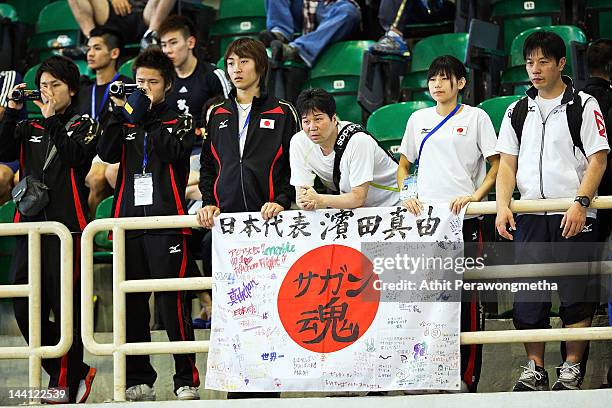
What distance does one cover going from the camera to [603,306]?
18.4 ft

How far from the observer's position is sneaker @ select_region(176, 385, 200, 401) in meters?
5.25

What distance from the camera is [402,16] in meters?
7.83

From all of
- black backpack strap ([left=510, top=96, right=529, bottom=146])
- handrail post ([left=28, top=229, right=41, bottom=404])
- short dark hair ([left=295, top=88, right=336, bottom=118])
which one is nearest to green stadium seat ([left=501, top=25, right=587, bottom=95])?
black backpack strap ([left=510, top=96, right=529, bottom=146])

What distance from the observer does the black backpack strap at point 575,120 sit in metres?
5.02

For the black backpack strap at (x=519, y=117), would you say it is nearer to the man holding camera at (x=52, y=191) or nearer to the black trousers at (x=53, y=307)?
the man holding camera at (x=52, y=191)

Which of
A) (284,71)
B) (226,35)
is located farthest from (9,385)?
(226,35)

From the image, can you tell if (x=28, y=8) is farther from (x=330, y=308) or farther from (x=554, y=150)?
(x=554, y=150)

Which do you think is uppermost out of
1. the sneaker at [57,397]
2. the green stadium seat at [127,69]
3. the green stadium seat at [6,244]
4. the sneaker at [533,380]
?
the green stadium seat at [127,69]

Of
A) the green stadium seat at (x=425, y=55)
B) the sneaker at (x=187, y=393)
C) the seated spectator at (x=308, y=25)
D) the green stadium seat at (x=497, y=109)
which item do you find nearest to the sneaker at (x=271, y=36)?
the seated spectator at (x=308, y=25)

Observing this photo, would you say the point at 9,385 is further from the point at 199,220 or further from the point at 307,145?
the point at 307,145

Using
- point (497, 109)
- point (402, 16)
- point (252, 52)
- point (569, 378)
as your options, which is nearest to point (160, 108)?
point (252, 52)

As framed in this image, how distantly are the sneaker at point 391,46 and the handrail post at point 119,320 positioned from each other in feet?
9.33

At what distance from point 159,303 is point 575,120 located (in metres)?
2.16

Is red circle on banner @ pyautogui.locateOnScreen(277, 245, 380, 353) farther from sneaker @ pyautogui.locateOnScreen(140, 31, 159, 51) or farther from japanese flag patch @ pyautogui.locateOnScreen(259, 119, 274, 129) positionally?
sneaker @ pyautogui.locateOnScreen(140, 31, 159, 51)
